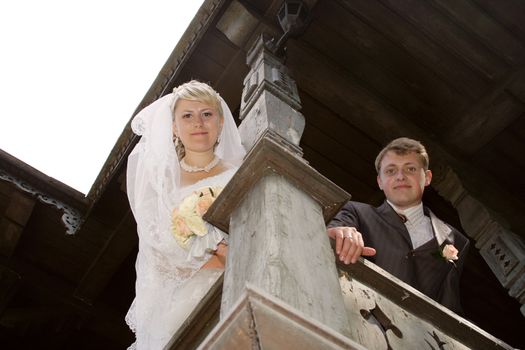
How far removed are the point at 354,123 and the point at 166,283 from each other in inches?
120

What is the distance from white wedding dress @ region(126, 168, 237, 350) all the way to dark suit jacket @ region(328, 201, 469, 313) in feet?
2.72

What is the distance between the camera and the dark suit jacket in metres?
3.16

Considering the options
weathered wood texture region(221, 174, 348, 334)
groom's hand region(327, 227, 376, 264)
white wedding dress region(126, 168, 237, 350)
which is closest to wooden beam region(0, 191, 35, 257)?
white wedding dress region(126, 168, 237, 350)

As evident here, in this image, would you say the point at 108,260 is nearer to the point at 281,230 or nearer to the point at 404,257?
the point at 404,257

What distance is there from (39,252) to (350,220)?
395 cm

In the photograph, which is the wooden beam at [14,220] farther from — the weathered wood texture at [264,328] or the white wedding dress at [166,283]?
the weathered wood texture at [264,328]

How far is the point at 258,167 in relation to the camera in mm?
2342

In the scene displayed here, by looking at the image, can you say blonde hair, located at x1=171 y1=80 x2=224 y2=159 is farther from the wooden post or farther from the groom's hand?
the groom's hand

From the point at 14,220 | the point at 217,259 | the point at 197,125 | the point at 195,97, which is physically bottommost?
the point at 14,220

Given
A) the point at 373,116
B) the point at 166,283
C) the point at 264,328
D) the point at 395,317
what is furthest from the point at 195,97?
the point at 264,328

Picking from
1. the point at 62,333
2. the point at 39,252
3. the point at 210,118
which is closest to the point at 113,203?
the point at 39,252

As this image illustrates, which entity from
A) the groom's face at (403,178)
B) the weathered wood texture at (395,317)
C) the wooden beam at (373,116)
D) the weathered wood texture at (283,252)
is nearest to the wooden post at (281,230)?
the weathered wood texture at (283,252)

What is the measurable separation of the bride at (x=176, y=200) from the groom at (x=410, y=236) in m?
0.77

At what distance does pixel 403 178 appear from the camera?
11.8ft
